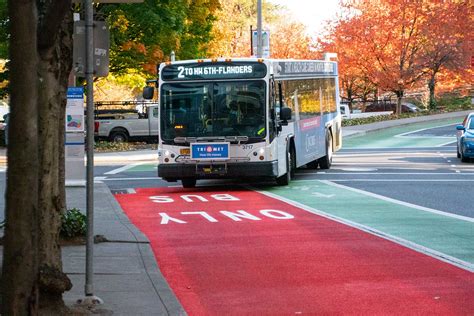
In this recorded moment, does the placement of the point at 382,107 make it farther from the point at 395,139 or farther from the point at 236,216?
the point at 236,216

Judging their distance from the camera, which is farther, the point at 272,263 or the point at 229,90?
the point at 229,90

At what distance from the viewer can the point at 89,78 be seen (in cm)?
983

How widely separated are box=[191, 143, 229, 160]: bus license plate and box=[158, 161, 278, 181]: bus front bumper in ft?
0.53

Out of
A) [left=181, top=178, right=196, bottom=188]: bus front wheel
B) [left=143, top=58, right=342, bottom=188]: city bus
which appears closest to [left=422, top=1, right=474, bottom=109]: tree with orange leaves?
[left=181, top=178, right=196, bottom=188]: bus front wheel

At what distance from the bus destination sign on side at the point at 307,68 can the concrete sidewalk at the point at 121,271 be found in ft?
24.7

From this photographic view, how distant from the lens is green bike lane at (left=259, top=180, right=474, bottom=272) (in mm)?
14117

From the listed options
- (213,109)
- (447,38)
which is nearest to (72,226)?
(213,109)

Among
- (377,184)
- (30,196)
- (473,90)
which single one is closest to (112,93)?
(473,90)

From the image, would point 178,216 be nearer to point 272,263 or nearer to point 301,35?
point 272,263

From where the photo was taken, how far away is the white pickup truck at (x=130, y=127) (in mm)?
49938

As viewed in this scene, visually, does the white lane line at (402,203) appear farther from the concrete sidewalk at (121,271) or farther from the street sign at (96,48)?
the street sign at (96,48)

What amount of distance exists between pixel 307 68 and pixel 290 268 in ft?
54.1

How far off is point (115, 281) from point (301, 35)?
6660cm

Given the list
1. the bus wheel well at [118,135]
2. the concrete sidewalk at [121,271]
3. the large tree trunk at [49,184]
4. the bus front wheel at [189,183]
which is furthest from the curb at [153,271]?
the bus wheel well at [118,135]
